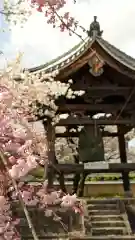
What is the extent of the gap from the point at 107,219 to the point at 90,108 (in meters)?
2.77

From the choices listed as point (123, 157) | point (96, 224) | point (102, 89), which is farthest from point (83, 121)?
point (123, 157)

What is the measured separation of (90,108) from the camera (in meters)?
11.6

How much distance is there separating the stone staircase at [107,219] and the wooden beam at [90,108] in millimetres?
2234

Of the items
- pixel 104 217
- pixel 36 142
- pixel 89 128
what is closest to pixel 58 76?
pixel 89 128

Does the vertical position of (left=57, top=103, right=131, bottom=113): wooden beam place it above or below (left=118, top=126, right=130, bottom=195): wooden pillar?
above

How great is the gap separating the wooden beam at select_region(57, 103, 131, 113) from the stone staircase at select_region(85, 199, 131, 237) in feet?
7.33

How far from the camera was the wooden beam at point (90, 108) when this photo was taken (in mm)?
11500

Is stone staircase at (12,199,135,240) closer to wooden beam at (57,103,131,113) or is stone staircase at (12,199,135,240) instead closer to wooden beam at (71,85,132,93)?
wooden beam at (57,103,131,113)

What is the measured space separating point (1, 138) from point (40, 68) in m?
7.73

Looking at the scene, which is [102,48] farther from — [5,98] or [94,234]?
[5,98]

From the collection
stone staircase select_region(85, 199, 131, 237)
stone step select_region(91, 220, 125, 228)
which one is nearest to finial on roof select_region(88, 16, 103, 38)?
stone staircase select_region(85, 199, 131, 237)

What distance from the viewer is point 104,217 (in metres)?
10.5

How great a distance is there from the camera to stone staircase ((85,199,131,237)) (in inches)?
387

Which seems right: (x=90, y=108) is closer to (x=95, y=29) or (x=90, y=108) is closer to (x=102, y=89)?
Answer: (x=102, y=89)
